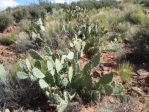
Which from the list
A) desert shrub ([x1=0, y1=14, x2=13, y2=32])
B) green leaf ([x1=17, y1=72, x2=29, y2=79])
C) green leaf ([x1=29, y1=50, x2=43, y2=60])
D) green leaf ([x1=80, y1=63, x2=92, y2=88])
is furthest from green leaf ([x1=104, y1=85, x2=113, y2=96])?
desert shrub ([x1=0, y1=14, x2=13, y2=32])

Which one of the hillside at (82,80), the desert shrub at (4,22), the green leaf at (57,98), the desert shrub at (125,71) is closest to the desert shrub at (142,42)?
the hillside at (82,80)

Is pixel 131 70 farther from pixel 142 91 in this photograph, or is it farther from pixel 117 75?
pixel 142 91

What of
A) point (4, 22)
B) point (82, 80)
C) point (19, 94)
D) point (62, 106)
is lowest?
point (4, 22)

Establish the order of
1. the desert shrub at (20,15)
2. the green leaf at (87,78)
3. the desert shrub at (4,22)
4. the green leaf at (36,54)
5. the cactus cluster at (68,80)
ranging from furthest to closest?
the desert shrub at (20,15) → the desert shrub at (4,22) → the green leaf at (36,54) → the green leaf at (87,78) → the cactus cluster at (68,80)

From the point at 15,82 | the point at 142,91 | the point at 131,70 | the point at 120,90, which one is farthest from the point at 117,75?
the point at 15,82

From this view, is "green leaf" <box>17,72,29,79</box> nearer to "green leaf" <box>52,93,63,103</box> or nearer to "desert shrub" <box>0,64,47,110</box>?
"desert shrub" <box>0,64,47,110</box>

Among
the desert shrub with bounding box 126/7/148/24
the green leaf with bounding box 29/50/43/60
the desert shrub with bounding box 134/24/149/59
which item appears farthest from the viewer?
the desert shrub with bounding box 126/7/148/24

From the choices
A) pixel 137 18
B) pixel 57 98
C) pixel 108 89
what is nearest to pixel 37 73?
pixel 57 98

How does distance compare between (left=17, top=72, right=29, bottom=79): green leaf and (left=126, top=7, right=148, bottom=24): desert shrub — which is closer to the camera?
(left=17, top=72, right=29, bottom=79): green leaf

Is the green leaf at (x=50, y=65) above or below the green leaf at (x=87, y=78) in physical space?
above

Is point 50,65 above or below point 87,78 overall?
above

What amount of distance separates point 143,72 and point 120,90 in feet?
5.14

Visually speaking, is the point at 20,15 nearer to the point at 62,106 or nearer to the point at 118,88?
the point at 118,88

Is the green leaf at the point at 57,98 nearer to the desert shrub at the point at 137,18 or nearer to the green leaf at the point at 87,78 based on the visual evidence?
the green leaf at the point at 87,78
